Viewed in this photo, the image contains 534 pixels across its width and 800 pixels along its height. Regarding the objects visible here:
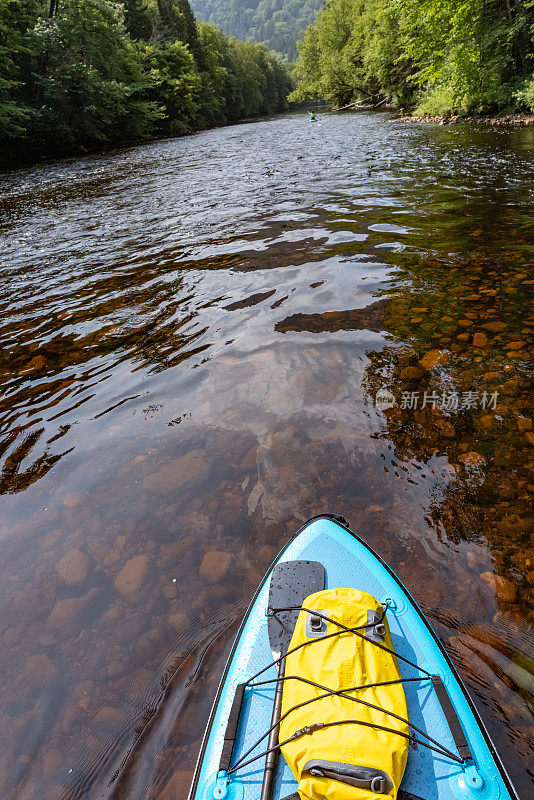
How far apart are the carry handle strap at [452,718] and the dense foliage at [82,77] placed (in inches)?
851

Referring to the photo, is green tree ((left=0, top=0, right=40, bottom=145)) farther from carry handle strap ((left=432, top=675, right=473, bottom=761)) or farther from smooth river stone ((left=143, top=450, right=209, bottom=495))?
carry handle strap ((left=432, top=675, right=473, bottom=761))

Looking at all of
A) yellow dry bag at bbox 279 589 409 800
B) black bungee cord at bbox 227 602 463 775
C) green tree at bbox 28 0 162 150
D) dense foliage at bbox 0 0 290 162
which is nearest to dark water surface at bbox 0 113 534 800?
black bungee cord at bbox 227 602 463 775

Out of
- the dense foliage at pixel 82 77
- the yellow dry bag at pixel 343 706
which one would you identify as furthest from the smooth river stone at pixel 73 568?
the dense foliage at pixel 82 77

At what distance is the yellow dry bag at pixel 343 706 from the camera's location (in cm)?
120

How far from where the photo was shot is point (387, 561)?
7.44ft

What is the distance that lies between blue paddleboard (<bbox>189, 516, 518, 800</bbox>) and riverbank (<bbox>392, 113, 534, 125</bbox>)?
1736 cm

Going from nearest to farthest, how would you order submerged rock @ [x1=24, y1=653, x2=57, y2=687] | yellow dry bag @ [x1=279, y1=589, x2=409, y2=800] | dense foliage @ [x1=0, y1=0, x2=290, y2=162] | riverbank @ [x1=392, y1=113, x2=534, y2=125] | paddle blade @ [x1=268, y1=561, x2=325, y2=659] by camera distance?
yellow dry bag @ [x1=279, y1=589, x2=409, y2=800] < paddle blade @ [x1=268, y1=561, x2=325, y2=659] < submerged rock @ [x1=24, y1=653, x2=57, y2=687] < riverbank @ [x1=392, y1=113, x2=534, y2=125] < dense foliage @ [x1=0, y1=0, x2=290, y2=162]

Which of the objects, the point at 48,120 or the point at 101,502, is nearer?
the point at 101,502

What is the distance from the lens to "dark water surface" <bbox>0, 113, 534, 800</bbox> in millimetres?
1836

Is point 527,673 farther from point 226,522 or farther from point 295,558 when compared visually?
point 226,522

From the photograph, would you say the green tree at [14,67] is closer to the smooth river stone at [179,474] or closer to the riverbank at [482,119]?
the riverbank at [482,119]

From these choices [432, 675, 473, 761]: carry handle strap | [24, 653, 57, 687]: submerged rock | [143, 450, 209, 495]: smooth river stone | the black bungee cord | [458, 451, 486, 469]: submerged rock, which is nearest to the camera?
the black bungee cord

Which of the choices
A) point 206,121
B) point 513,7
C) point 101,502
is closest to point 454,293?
point 101,502

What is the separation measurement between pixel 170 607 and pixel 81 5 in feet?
95.1
